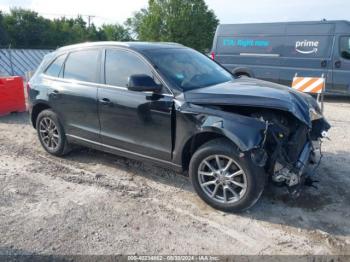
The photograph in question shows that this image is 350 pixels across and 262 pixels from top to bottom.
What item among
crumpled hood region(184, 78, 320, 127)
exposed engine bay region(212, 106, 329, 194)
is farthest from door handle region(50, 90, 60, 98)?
exposed engine bay region(212, 106, 329, 194)

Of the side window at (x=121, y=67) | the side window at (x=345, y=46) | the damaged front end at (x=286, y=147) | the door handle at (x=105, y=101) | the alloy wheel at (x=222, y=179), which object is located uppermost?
the side window at (x=345, y=46)

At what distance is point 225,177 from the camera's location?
397 cm

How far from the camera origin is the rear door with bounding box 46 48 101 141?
5.06 m

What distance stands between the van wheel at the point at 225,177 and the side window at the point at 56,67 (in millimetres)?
2813

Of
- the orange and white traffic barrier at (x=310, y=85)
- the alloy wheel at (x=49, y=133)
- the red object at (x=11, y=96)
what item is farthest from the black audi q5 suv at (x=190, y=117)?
the red object at (x=11, y=96)

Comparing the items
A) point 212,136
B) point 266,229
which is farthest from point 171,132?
point 266,229

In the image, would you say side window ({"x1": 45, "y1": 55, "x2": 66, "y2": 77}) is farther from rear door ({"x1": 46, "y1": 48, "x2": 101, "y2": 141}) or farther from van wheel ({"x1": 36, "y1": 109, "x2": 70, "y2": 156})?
van wheel ({"x1": 36, "y1": 109, "x2": 70, "y2": 156})

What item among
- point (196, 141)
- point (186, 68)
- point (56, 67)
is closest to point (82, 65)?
point (56, 67)

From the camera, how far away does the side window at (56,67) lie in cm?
559

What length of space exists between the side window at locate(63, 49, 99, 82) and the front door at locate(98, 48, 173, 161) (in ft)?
0.77

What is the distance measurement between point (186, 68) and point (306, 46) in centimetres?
759

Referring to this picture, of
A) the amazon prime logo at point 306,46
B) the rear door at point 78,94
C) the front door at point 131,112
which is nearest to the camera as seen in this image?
the front door at point 131,112

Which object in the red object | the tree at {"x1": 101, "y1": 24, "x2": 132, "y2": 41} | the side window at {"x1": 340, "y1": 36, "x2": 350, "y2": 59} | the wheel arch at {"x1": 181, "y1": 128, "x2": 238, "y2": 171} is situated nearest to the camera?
the wheel arch at {"x1": 181, "y1": 128, "x2": 238, "y2": 171}

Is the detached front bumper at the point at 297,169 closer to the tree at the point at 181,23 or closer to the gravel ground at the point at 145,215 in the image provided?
the gravel ground at the point at 145,215
